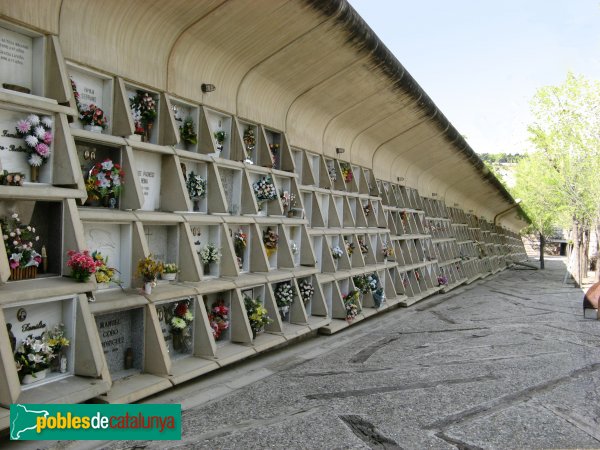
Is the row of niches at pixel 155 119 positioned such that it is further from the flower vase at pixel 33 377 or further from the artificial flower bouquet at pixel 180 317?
the flower vase at pixel 33 377

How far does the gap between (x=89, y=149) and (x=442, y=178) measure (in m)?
18.6

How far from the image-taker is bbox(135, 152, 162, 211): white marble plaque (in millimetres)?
6770

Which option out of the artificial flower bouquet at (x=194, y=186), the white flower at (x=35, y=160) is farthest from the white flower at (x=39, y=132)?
the artificial flower bouquet at (x=194, y=186)

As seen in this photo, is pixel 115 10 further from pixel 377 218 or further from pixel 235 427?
pixel 377 218

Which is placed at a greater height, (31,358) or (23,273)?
(23,273)

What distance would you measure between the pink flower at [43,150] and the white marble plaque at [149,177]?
151 centimetres

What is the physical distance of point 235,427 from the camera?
5.05 m

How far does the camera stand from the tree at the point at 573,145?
2098cm

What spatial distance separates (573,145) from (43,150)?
22.5m

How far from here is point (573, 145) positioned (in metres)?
22.1

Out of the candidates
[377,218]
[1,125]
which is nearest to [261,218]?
[1,125]

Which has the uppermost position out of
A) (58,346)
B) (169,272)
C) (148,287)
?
(169,272)

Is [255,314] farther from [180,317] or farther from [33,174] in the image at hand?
[33,174]

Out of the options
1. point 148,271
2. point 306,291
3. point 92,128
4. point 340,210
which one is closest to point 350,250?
point 340,210
